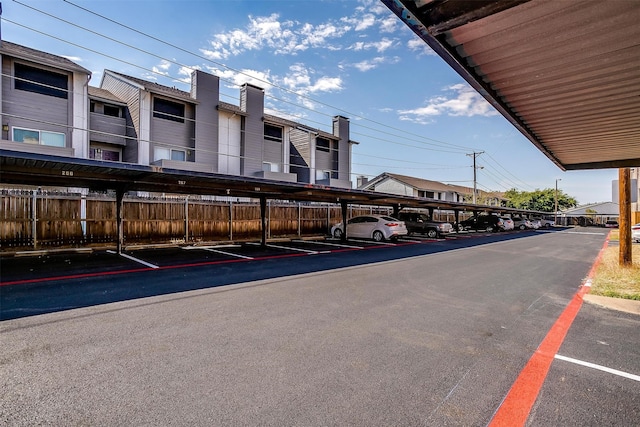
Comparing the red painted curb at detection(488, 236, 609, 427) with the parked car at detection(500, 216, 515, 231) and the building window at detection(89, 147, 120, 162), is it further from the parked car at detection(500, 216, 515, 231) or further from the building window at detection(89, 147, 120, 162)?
the parked car at detection(500, 216, 515, 231)

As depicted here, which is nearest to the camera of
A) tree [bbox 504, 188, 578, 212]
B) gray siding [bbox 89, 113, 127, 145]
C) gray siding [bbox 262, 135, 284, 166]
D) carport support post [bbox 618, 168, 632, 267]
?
carport support post [bbox 618, 168, 632, 267]

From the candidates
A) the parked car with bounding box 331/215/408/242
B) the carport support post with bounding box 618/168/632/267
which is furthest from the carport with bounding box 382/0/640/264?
the parked car with bounding box 331/215/408/242

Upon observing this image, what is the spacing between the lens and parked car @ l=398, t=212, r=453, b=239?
2205 cm

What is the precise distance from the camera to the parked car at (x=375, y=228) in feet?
57.5

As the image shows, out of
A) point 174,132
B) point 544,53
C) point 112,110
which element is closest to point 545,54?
point 544,53

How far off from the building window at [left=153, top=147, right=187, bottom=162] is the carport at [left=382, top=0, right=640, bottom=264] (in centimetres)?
1721

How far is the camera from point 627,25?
2.97 meters

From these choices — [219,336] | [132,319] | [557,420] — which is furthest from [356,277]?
[557,420]

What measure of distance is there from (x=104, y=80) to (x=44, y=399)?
23148 mm

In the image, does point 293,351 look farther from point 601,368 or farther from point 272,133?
point 272,133

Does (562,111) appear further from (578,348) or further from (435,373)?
(435,373)

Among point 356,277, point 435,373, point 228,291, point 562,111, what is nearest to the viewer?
point 435,373

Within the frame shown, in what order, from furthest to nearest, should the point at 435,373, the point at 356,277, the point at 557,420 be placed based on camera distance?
the point at 356,277 < the point at 435,373 < the point at 557,420

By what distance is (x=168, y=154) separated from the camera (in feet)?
58.4
